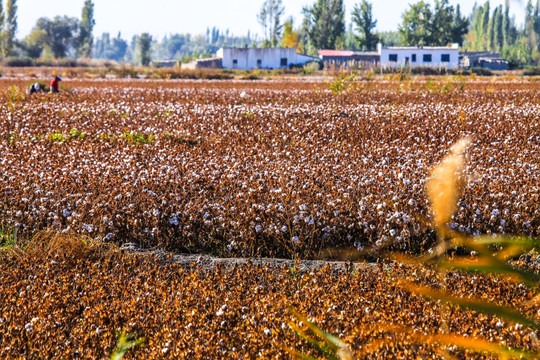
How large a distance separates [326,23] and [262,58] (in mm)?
15200

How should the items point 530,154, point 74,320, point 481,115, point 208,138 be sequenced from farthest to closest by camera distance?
point 481,115
point 208,138
point 530,154
point 74,320

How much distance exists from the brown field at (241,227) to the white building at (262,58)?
208ft

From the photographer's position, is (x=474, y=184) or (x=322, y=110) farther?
(x=322, y=110)

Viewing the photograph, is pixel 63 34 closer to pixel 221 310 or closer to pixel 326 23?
pixel 326 23

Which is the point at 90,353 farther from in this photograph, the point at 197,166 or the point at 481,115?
the point at 481,115

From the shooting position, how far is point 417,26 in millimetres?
81688

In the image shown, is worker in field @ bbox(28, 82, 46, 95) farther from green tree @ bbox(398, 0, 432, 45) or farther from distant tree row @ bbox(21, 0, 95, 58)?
distant tree row @ bbox(21, 0, 95, 58)

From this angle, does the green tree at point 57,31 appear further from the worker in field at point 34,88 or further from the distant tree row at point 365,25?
the worker in field at point 34,88

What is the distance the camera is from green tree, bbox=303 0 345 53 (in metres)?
84.2

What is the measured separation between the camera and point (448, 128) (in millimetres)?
12414

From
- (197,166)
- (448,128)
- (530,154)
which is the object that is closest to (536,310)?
(197,166)

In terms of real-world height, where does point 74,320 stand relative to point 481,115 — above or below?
below

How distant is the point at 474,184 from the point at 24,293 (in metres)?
5.28

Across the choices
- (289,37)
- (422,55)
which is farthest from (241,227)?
(289,37)
